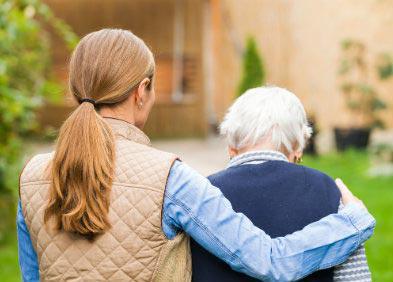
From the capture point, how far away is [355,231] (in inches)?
88.4

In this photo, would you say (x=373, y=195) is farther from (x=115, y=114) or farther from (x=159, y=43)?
(x=159, y=43)

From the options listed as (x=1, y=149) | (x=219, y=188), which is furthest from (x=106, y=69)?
(x=1, y=149)

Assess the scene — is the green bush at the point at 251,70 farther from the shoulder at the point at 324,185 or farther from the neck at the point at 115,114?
the neck at the point at 115,114

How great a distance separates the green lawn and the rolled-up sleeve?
368 centimetres

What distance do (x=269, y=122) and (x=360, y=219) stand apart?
393mm

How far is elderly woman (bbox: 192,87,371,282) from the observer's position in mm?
2322

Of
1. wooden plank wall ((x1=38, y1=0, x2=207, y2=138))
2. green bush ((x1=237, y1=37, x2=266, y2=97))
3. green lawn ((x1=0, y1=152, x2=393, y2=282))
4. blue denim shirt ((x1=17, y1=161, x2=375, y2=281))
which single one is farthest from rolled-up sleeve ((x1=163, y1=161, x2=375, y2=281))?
wooden plank wall ((x1=38, y1=0, x2=207, y2=138))

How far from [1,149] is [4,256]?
0.98m

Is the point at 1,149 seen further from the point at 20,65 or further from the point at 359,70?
the point at 359,70

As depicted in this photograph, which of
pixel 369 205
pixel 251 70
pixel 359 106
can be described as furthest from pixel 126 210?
pixel 359 106

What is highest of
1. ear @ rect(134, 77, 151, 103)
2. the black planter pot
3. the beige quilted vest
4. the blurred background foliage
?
ear @ rect(134, 77, 151, 103)

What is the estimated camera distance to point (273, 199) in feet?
7.79

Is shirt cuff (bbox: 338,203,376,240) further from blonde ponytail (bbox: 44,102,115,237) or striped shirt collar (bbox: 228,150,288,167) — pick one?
blonde ponytail (bbox: 44,102,115,237)

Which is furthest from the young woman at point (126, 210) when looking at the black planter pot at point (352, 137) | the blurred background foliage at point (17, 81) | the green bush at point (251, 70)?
the black planter pot at point (352, 137)
